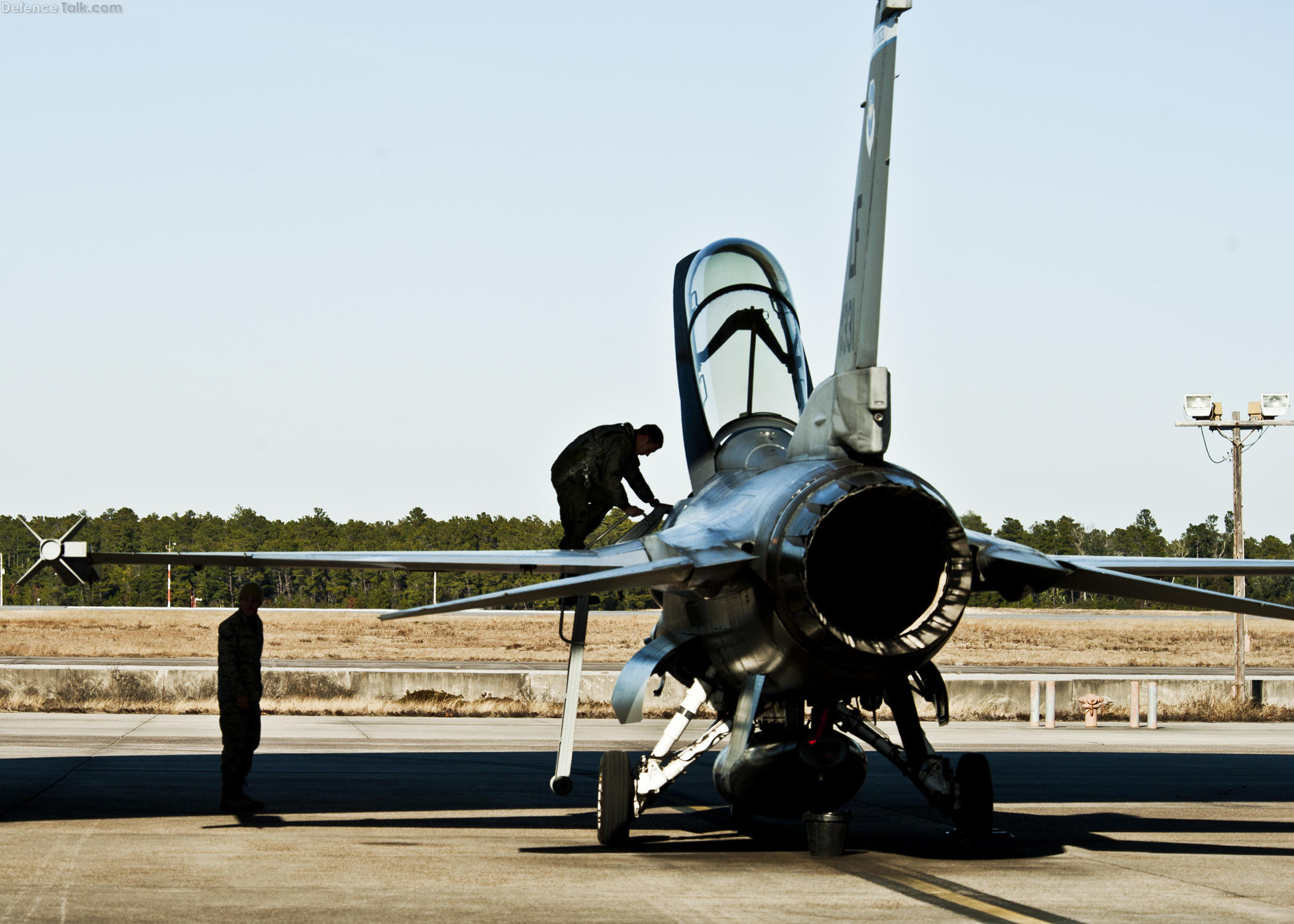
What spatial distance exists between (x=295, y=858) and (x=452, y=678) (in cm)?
2005

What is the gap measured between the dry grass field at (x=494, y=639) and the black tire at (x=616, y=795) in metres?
40.7

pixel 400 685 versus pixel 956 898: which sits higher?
pixel 956 898

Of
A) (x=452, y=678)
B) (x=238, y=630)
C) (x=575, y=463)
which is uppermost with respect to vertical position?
(x=575, y=463)

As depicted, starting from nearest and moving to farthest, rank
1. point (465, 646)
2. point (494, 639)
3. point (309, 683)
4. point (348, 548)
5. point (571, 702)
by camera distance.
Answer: point (571, 702), point (309, 683), point (465, 646), point (494, 639), point (348, 548)

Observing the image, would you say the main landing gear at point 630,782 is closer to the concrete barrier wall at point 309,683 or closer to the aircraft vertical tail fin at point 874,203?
the aircraft vertical tail fin at point 874,203

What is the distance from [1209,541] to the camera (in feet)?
452

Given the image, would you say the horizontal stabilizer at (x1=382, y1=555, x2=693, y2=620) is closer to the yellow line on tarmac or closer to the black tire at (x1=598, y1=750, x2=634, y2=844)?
the black tire at (x1=598, y1=750, x2=634, y2=844)

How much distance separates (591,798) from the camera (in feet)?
47.4

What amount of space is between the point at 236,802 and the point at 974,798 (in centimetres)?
665

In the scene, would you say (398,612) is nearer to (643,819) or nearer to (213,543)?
(643,819)

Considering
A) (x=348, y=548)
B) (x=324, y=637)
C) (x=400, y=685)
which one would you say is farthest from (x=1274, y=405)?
(x=348, y=548)

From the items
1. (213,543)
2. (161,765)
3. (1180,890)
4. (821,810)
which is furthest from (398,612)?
(213,543)

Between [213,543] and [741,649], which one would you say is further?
[213,543]

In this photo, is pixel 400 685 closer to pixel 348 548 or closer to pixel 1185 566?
pixel 1185 566
